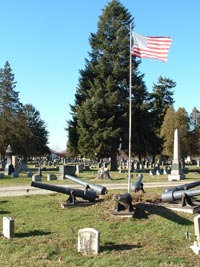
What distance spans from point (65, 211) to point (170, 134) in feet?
197

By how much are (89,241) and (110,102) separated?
39160mm

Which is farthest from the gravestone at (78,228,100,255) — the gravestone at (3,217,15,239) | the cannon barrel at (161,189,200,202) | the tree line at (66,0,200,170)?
the tree line at (66,0,200,170)

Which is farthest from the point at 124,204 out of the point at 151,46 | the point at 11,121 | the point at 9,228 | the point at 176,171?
the point at 11,121

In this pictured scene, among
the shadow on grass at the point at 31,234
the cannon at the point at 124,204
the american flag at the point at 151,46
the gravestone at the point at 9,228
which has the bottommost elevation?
the shadow on grass at the point at 31,234

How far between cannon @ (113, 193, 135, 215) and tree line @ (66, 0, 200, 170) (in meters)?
33.8

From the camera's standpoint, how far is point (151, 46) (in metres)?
17.7

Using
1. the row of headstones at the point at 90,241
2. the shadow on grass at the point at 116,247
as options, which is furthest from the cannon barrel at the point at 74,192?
the row of headstones at the point at 90,241

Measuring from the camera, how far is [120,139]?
50.0 metres

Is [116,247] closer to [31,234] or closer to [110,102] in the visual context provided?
[31,234]

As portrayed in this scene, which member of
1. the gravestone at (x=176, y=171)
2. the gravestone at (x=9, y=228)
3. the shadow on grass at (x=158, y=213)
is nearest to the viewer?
the gravestone at (x=9, y=228)

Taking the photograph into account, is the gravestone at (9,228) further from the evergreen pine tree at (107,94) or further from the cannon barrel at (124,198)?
the evergreen pine tree at (107,94)

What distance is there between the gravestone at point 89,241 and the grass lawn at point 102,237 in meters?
0.17

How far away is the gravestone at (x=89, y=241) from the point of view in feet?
31.3

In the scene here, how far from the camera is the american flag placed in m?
17.4
